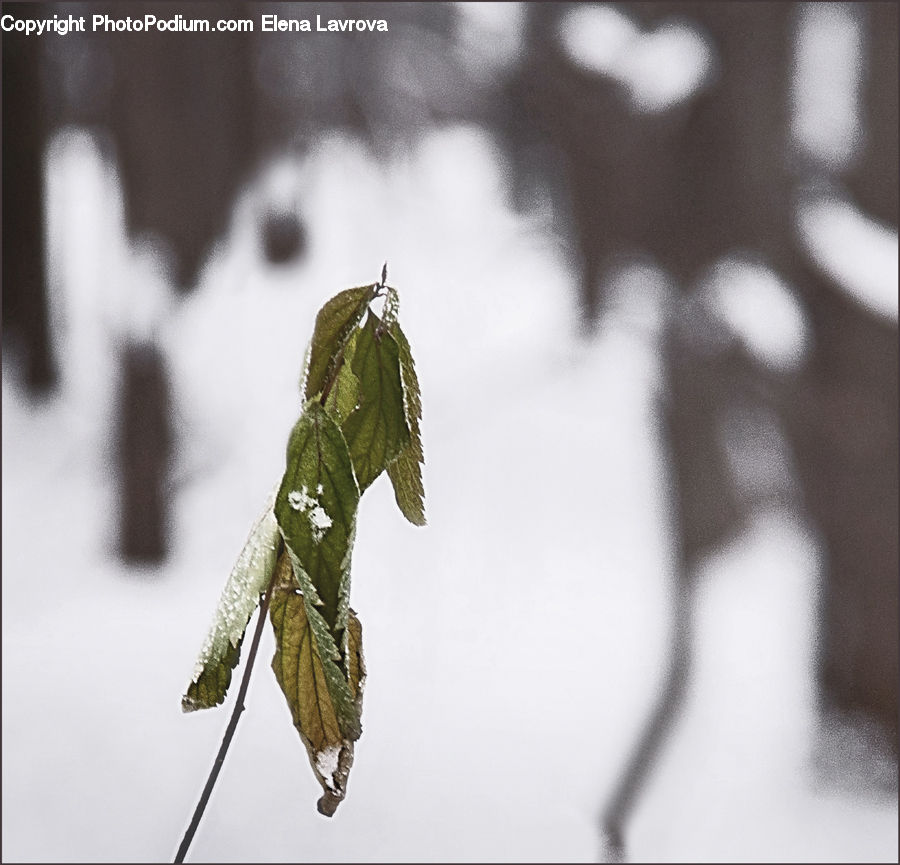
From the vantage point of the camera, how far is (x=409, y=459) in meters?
0.22

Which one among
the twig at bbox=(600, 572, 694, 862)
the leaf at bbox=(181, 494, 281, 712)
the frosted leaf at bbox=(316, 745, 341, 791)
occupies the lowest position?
the twig at bbox=(600, 572, 694, 862)

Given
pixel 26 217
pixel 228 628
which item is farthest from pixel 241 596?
pixel 26 217

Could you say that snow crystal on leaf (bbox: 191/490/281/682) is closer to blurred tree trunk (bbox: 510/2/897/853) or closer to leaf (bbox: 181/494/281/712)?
leaf (bbox: 181/494/281/712)

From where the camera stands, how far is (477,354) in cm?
66

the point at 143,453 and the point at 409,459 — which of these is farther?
the point at 143,453

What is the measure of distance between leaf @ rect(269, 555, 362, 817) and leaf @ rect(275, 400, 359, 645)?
2cm

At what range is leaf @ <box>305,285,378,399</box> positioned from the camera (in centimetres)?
21

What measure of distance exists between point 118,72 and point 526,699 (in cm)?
62

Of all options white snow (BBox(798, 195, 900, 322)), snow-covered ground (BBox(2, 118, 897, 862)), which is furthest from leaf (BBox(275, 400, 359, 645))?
white snow (BBox(798, 195, 900, 322))

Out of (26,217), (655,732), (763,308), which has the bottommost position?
(655,732)

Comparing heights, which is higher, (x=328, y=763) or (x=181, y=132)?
(x=181, y=132)

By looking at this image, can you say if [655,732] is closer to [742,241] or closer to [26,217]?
[742,241]

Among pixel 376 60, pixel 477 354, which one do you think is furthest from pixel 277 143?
pixel 477 354

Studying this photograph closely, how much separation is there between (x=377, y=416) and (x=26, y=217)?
574mm
